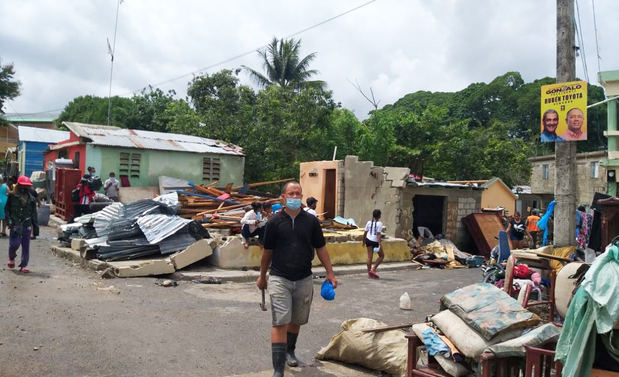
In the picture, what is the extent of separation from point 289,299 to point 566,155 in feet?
20.1

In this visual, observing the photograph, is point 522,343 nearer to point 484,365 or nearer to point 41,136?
point 484,365

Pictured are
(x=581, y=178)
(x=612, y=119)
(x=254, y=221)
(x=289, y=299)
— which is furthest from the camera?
(x=581, y=178)

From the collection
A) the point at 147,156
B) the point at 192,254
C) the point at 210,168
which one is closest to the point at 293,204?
the point at 192,254

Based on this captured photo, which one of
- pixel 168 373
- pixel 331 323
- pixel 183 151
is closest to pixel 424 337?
pixel 168 373

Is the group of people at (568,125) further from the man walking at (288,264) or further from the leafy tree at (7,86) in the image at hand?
the leafy tree at (7,86)

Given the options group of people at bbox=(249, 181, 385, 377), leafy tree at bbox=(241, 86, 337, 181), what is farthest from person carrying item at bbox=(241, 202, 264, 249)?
leafy tree at bbox=(241, 86, 337, 181)

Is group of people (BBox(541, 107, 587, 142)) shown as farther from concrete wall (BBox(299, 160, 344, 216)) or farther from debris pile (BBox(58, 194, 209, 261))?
concrete wall (BBox(299, 160, 344, 216))

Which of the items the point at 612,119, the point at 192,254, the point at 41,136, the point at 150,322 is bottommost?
the point at 150,322

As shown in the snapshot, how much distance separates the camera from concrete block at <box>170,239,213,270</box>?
10.5 meters

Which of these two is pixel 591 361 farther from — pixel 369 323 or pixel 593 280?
pixel 369 323

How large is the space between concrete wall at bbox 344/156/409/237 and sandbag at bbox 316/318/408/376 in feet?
38.5

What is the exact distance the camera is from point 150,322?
22.4 feet

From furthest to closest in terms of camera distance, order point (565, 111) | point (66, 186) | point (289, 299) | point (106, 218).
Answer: point (66, 186) → point (106, 218) → point (565, 111) → point (289, 299)

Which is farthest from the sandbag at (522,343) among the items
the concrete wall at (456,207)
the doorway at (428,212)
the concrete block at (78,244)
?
the doorway at (428,212)
